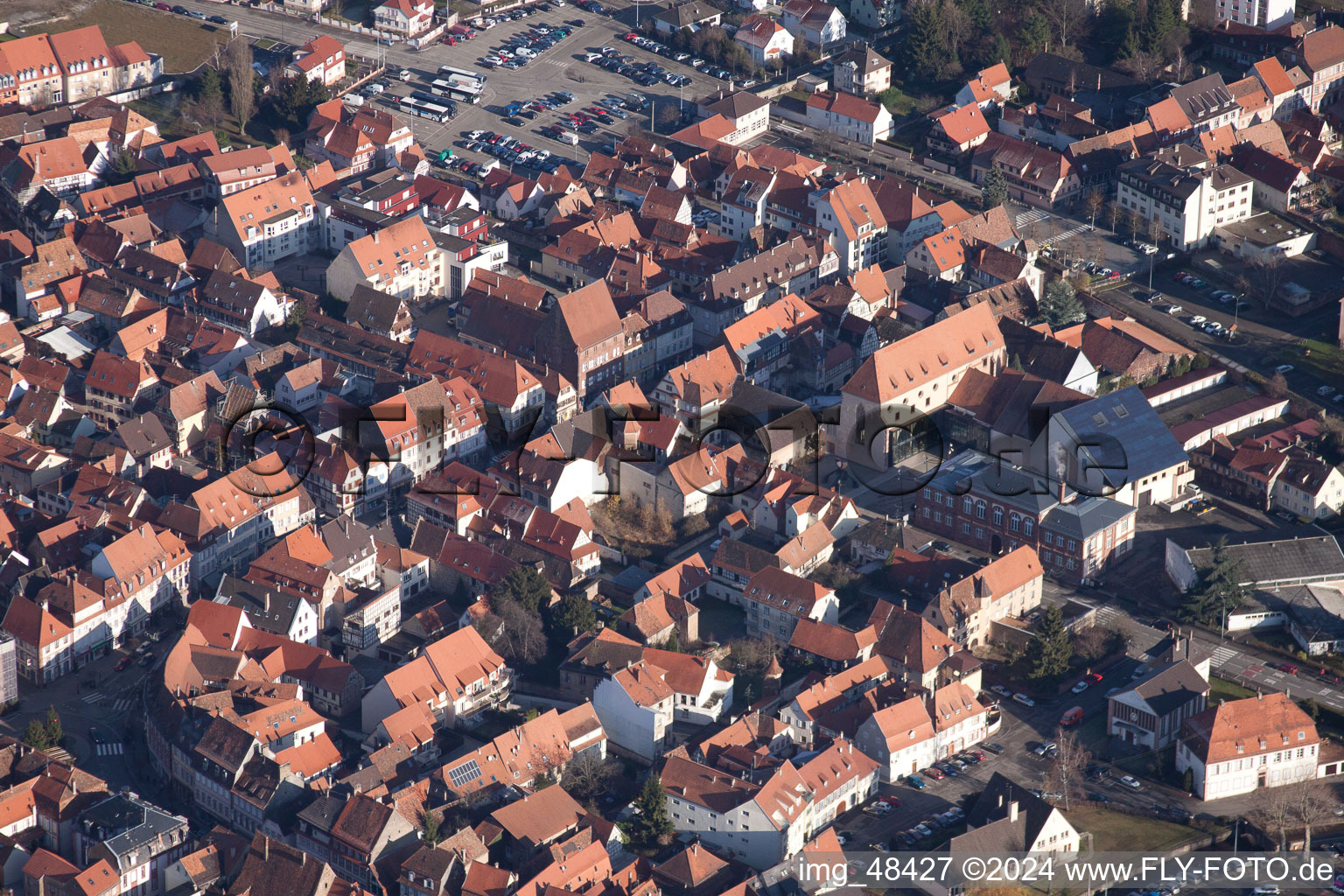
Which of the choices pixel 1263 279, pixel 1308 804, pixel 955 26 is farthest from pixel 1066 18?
pixel 1308 804

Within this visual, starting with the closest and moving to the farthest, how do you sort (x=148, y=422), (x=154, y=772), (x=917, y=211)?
(x=154, y=772) < (x=148, y=422) < (x=917, y=211)

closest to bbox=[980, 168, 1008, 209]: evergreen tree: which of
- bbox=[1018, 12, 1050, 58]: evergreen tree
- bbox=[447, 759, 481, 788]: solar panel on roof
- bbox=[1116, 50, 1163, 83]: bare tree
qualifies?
bbox=[1116, 50, 1163, 83]: bare tree

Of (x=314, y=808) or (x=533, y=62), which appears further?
(x=533, y=62)

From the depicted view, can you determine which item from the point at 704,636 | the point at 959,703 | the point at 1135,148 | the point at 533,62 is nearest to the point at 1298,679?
the point at 959,703

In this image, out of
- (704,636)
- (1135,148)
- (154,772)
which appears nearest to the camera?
(154,772)

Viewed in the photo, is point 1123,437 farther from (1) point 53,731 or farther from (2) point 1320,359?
(1) point 53,731

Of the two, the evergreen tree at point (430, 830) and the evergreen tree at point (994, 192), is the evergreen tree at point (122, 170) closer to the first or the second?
the evergreen tree at point (994, 192)

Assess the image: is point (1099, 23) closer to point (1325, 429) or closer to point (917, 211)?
point (917, 211)
